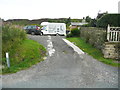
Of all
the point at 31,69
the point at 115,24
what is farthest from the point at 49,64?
the point at 115,24

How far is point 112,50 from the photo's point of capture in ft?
20.4

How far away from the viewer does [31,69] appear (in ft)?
15.8

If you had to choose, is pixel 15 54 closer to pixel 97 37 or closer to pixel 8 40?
pixel 8 40

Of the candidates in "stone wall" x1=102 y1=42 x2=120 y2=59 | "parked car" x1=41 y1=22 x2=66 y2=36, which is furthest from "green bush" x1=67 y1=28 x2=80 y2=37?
"stone wall" x1=102 y1=42 x2=120 y2=59

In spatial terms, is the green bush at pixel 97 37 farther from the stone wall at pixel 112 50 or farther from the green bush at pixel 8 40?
the green bush at pixel 8 40

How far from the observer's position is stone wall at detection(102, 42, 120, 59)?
6176 mm

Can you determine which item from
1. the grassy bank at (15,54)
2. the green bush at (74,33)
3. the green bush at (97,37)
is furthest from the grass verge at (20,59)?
the green bush at (74,33)

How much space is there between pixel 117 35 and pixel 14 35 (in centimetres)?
594

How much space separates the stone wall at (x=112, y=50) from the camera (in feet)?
20.3

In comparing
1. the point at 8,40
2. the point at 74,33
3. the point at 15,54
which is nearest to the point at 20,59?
the point at 15,54

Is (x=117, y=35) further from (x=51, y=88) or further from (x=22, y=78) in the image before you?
(x=22, y=78)

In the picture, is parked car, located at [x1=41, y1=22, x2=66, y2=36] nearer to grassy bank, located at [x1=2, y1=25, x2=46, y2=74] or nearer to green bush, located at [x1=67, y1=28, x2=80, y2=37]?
green bush, located at [x1=67, y1=28, x2=80, y2=37]

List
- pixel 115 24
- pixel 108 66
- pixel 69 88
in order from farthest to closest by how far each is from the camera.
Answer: pixel 115 24
pixel 108 66
pixel 69 88

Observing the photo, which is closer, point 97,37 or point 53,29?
point 97,37
